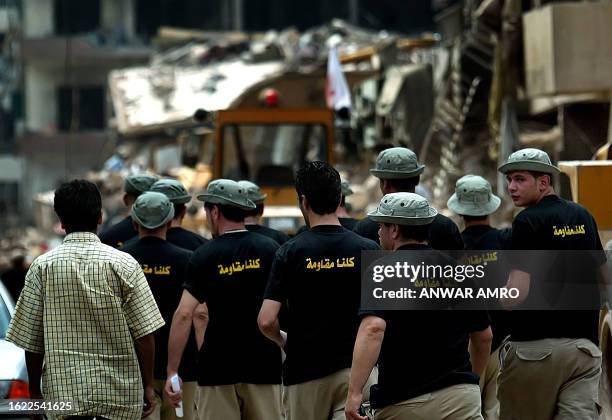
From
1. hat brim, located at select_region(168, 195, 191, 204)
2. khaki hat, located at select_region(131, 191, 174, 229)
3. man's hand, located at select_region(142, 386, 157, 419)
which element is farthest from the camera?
hat brim, located at select_region(168, 195, 191, 204)

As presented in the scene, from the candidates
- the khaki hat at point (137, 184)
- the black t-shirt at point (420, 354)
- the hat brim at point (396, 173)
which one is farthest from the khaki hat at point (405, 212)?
the khaki hat at point (137, 184)

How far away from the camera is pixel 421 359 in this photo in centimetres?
748

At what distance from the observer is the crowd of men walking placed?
24.8 feet

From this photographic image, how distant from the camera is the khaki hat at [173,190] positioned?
36.3 ft

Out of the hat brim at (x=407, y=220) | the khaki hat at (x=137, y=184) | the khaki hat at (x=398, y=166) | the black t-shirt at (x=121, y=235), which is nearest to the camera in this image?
the hat brim at (x=407, y=220)

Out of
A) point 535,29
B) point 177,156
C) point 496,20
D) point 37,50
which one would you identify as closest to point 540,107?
point 496,20

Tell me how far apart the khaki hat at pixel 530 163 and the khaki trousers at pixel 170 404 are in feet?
7.63

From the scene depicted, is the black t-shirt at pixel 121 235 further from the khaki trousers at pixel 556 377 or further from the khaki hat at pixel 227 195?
the khaki trousers at pixel 556 377

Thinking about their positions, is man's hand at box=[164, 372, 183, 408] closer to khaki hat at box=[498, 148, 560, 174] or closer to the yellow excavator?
khaki hat at box=[498, 148, 560, 174]

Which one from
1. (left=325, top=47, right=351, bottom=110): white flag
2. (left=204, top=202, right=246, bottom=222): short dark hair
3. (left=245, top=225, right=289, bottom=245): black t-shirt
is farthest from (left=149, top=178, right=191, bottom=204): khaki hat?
(left=325, top=47, right=351, bottom=110): white flag

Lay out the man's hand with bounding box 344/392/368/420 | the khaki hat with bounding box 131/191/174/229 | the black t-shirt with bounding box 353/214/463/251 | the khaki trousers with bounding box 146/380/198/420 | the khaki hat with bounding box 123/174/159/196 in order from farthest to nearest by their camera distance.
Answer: the khaki hat with bounding box 123/174/159/196, the khaki hat with bounding box 131/191/174/229, the khaki trousers with bounding box 146/380/198/420, the black t-shirt with bounding box 353/214/463/251, the man's hand with bounding box 344/392/368/420

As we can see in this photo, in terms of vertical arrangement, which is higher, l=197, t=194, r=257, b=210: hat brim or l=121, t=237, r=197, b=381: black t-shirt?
l=197, t=194, r=257, b=210: hat brim

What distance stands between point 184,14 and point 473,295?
172ft

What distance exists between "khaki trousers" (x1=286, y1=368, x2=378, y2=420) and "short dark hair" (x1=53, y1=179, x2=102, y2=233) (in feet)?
Answer: 4.42
